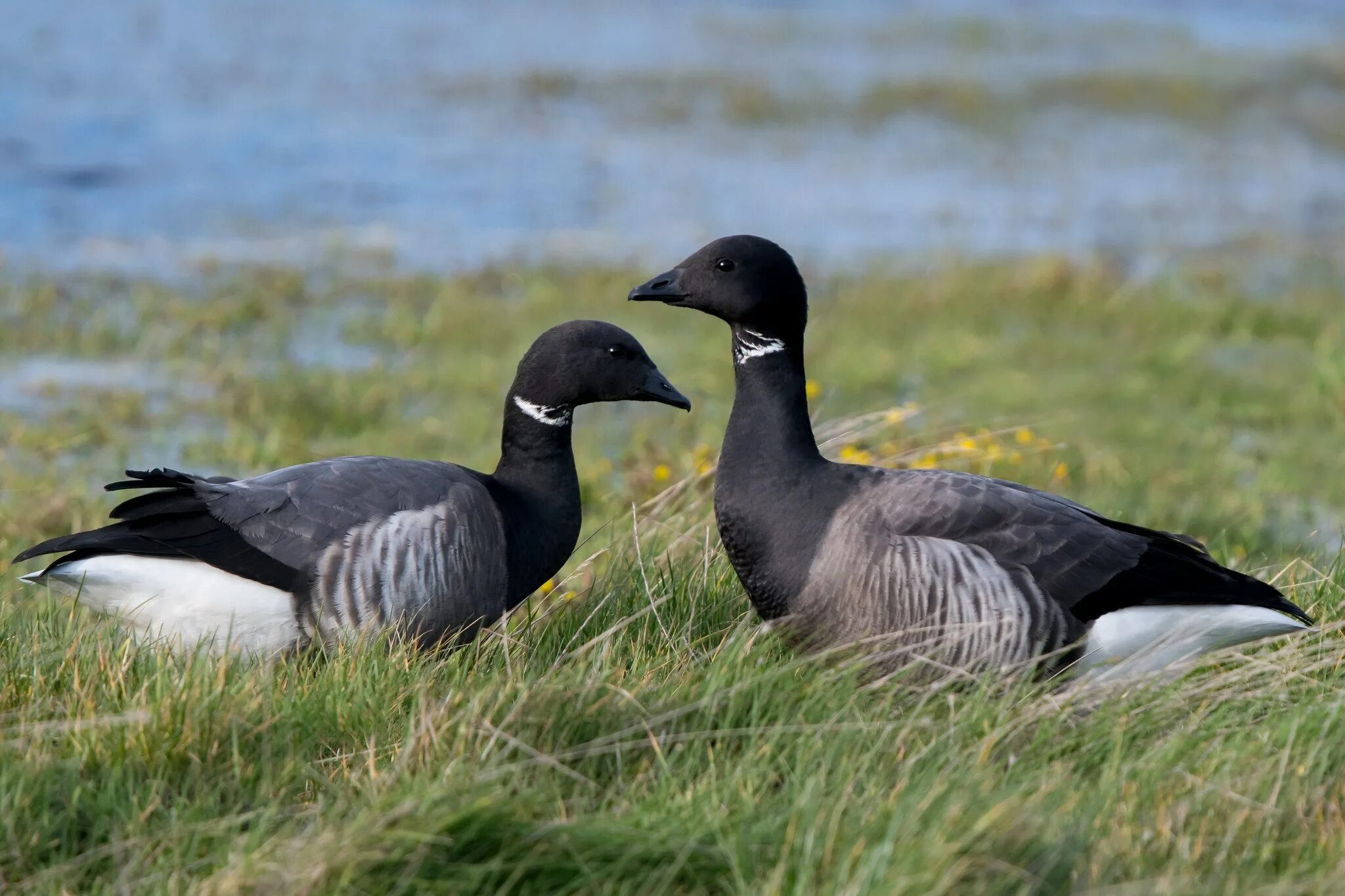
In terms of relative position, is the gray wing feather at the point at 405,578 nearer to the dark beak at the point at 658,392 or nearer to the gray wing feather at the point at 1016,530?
the dark beak at the point at 658,392

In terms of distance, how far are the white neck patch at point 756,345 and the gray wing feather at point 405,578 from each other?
114 centimetres

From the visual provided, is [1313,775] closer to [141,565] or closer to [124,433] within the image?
[141,565]

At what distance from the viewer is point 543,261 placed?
14.9 meters

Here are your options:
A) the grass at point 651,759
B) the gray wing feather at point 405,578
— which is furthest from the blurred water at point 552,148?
the gray wing feather at point 405,578

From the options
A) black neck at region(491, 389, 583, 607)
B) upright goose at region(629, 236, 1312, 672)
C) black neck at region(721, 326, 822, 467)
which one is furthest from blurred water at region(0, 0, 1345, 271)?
upright goose at region(629, 236, 1312, 672)

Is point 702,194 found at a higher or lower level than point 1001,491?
higher

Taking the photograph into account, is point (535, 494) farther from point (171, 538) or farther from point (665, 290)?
point (171, 538)

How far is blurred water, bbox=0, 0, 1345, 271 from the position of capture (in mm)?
16125

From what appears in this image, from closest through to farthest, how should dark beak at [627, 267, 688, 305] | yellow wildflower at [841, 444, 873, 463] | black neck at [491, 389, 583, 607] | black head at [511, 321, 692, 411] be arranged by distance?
1. dark beak at [627, 267, 688, 305]
2. black neck at [491, 389, 583, 607]
3. black head at [511, 321, 692, 411]
4. yellow wildflower at [841, 444, 873, 463]

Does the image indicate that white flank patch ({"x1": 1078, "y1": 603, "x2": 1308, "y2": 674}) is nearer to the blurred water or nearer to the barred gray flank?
the barred gray flank

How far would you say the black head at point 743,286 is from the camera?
5578 millimetres

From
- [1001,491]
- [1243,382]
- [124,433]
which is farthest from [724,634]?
[1243,382]

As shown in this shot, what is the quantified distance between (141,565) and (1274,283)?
1248 centimetres

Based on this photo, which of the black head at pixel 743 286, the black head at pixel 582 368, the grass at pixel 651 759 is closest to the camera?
the grass at pixel 651 759
